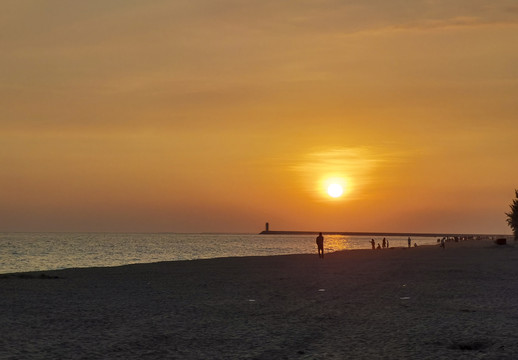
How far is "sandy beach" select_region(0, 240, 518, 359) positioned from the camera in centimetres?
1329

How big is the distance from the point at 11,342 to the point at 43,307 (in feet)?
21.9

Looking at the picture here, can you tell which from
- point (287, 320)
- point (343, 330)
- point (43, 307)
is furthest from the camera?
point (43, 307)

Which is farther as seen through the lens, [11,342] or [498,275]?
[498,275]

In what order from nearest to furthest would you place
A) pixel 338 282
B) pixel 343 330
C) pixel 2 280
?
1. pixel 343 330
2. pixel 338 282
3. pixel 2 280

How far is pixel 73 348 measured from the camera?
534 inches

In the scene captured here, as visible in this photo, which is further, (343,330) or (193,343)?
(343,330)

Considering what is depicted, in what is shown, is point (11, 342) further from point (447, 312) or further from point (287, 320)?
point (447, 312)

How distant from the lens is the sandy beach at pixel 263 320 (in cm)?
1329

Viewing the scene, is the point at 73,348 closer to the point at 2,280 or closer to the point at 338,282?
the point at 338,282

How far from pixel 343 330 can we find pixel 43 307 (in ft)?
34.5

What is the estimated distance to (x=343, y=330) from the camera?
15.7 m

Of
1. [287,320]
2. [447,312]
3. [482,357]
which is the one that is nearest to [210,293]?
[287,320]

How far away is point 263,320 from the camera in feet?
57.6

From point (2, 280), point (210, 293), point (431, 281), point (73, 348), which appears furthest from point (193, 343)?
point (2, 280)
